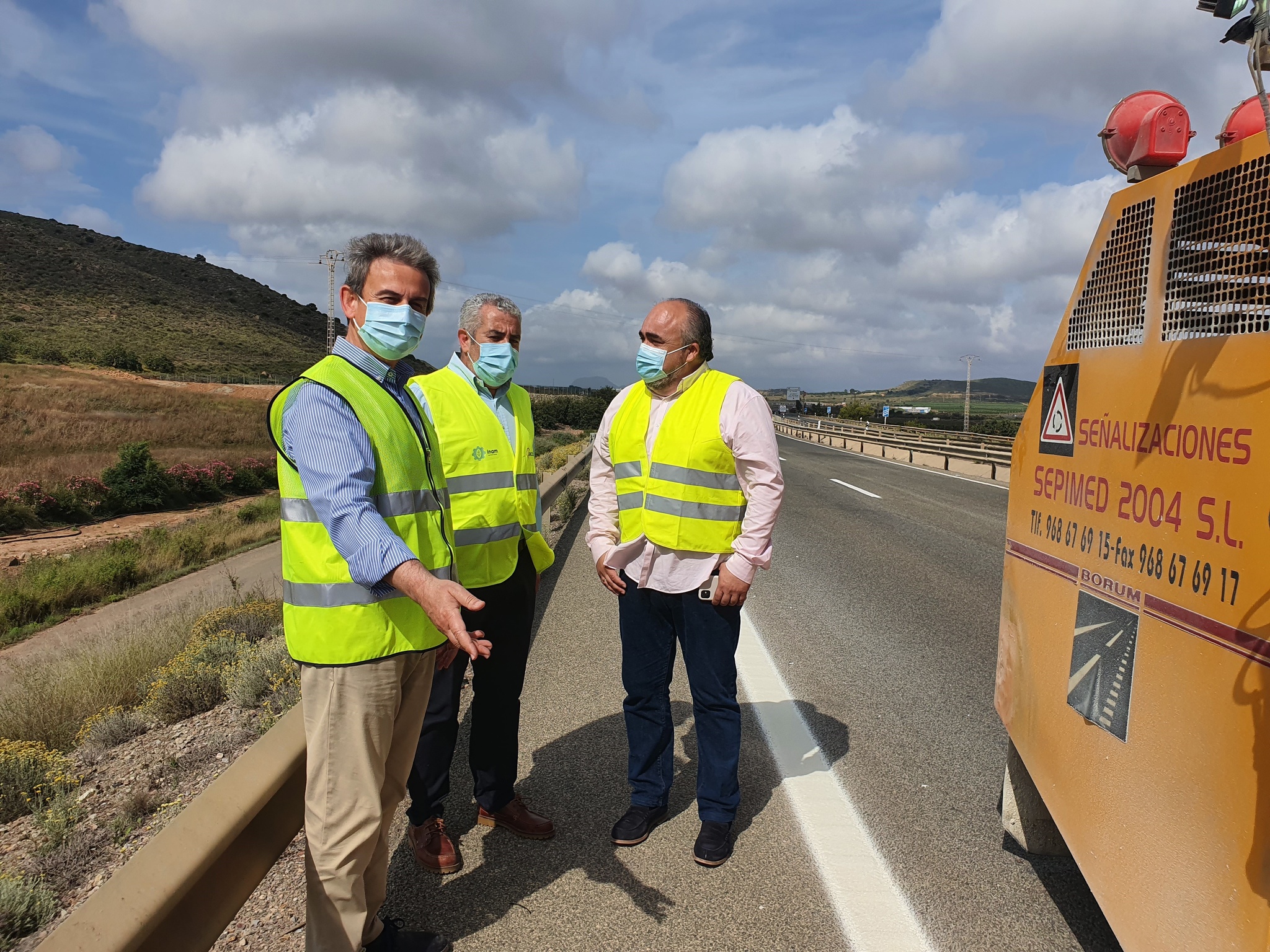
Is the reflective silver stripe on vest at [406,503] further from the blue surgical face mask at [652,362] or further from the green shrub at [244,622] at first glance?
the green shrub at [244,622]

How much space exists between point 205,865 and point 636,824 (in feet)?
5.76

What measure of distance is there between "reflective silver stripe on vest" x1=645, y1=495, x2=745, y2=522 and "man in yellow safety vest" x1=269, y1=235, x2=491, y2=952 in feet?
3.67

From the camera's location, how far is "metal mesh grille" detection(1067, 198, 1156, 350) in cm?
217

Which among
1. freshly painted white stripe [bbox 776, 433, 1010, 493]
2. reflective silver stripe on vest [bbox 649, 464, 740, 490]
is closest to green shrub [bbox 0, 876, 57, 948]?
reflective silver stripe on vest [bbox 649, 464, 740, 490]

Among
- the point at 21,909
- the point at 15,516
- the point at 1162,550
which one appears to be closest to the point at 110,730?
the point at 21,909

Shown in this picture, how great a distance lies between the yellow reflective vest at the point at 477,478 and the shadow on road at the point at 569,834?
1.08 meters

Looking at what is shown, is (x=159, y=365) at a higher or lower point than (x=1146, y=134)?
higher

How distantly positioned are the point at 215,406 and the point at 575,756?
49613mm

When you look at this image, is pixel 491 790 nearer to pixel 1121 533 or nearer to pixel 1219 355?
pixel 1121 533

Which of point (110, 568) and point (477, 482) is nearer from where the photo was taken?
point (477, 482)

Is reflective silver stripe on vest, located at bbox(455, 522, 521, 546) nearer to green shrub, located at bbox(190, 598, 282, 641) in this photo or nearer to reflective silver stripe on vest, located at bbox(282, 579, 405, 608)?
reflective silver stripe on vest, located at bbox(282, 579, 405, 608)

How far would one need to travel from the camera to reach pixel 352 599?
7.30 feet

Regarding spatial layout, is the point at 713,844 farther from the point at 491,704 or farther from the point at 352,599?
the point at 352,599

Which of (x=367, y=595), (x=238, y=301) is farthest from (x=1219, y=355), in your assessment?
(x=238, y=301)
